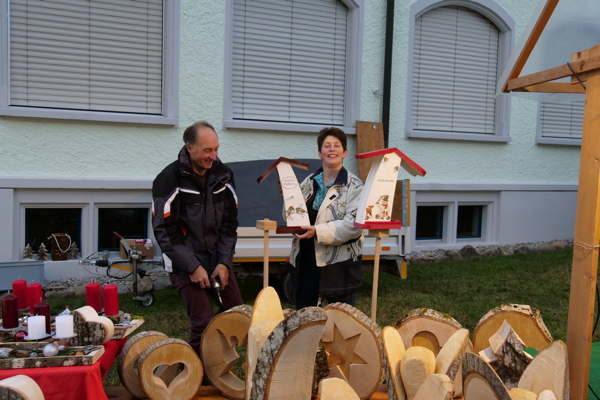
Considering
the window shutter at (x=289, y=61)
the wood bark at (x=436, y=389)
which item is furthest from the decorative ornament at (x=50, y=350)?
the window shutter at (x=289, y=61)

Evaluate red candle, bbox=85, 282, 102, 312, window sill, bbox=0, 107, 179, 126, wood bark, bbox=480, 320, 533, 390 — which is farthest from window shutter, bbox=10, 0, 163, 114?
wood bark, bbox=480, 320, 533, 390

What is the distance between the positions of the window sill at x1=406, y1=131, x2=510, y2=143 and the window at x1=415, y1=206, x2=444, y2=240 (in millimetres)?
1073

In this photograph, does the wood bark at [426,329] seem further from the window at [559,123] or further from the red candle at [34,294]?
the window at [559,123]

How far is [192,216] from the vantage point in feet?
8.59

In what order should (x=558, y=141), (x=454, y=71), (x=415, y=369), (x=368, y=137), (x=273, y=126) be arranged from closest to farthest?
(x=415, y=369)
(x=273, y=126)
(x=368, y=137)
(x=454, y=71)
(x=558, y=141)

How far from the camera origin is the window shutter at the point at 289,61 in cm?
634

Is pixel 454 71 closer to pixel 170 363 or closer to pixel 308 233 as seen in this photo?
pixel 308 233

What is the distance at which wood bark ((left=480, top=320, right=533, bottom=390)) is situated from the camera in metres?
1.67

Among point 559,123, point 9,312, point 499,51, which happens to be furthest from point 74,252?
point 559,123

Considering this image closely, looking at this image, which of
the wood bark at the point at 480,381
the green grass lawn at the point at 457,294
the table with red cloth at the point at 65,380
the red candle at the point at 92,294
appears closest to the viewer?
the wood bark at the point at 480,381

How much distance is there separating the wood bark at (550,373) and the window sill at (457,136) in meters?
5.81

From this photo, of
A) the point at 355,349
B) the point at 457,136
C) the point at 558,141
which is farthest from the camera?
the point at 558,141

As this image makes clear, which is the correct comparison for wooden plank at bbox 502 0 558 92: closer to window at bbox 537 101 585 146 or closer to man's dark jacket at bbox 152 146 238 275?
man's dark jacket at bbox 152 146 238 275

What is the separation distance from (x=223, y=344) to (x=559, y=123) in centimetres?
811
